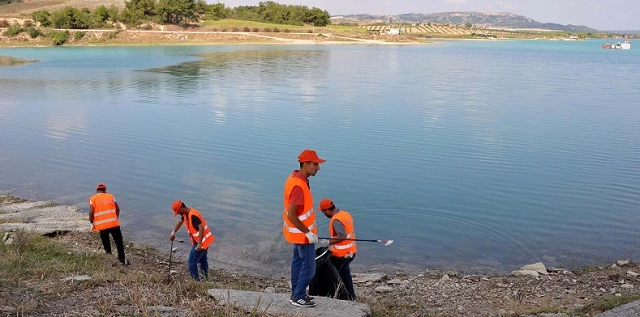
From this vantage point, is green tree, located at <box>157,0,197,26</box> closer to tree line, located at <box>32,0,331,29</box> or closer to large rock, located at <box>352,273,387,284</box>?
tree line, located at <box>32,0,331,29</box>

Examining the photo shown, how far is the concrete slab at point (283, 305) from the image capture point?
678cm

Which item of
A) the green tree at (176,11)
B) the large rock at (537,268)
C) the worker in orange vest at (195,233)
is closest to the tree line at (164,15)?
the green tree at (176,11)


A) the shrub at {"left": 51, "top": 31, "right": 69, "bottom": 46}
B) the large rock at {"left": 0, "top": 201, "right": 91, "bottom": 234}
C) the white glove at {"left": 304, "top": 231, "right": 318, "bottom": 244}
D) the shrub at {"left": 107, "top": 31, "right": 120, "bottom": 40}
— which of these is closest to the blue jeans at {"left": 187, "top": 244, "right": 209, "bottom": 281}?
the white glove at {"left": 304, "top": 231, "right": 318, "bottom": 244}

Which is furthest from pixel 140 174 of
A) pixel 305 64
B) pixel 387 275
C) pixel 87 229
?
pixel 305 64

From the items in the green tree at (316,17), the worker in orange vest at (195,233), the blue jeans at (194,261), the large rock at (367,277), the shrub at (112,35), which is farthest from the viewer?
the green tree at (316,17)

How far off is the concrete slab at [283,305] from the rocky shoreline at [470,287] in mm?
432

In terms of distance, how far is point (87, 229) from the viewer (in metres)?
12.4

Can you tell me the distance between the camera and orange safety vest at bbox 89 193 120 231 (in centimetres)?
1022

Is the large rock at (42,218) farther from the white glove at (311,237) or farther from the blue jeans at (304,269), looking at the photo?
the white glove at (311,237)

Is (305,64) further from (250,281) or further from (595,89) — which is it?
(250,281)

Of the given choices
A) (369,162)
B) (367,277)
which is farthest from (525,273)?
(369,162)

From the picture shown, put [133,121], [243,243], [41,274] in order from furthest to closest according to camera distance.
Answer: [133,121]
[243,243]
[41,274]

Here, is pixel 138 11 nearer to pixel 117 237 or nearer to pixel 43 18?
pixel 43 18

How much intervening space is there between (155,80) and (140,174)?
24.3 metres
